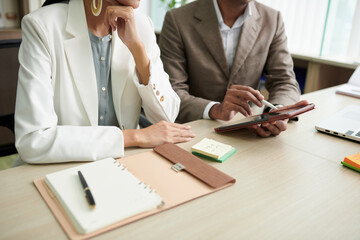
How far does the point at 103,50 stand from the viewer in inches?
51.1

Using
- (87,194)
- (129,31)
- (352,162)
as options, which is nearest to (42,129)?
(87,194)

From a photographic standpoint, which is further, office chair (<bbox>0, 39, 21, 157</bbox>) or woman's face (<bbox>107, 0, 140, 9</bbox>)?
office chair (<bbox>0, 39, 21, 157</bbox>)

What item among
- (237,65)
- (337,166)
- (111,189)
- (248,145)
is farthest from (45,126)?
(237,65)

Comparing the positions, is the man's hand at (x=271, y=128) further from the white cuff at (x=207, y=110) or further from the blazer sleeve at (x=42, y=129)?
the blazer sleeve at (x=42, y=129)

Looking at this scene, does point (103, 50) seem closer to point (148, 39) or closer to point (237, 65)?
point (148, 39)

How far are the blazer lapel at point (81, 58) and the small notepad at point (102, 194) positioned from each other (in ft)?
1.24

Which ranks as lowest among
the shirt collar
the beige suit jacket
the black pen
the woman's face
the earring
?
the black pen

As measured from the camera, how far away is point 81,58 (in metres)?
1.21

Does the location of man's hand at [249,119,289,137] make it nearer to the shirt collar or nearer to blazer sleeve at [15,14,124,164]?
blazer sleeve at [15,14,124,164]

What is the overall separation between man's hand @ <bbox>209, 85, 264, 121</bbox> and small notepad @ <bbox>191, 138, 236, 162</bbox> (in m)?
0.25

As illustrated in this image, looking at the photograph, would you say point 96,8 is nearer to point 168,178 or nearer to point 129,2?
point 129,2

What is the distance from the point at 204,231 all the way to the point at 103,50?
2.77ft

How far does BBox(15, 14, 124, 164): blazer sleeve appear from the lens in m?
0.95

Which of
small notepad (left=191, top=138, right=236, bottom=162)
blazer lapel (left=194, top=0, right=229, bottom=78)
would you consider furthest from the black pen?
blazer lapel (left=194, top=0, right=229, bottom=78)
